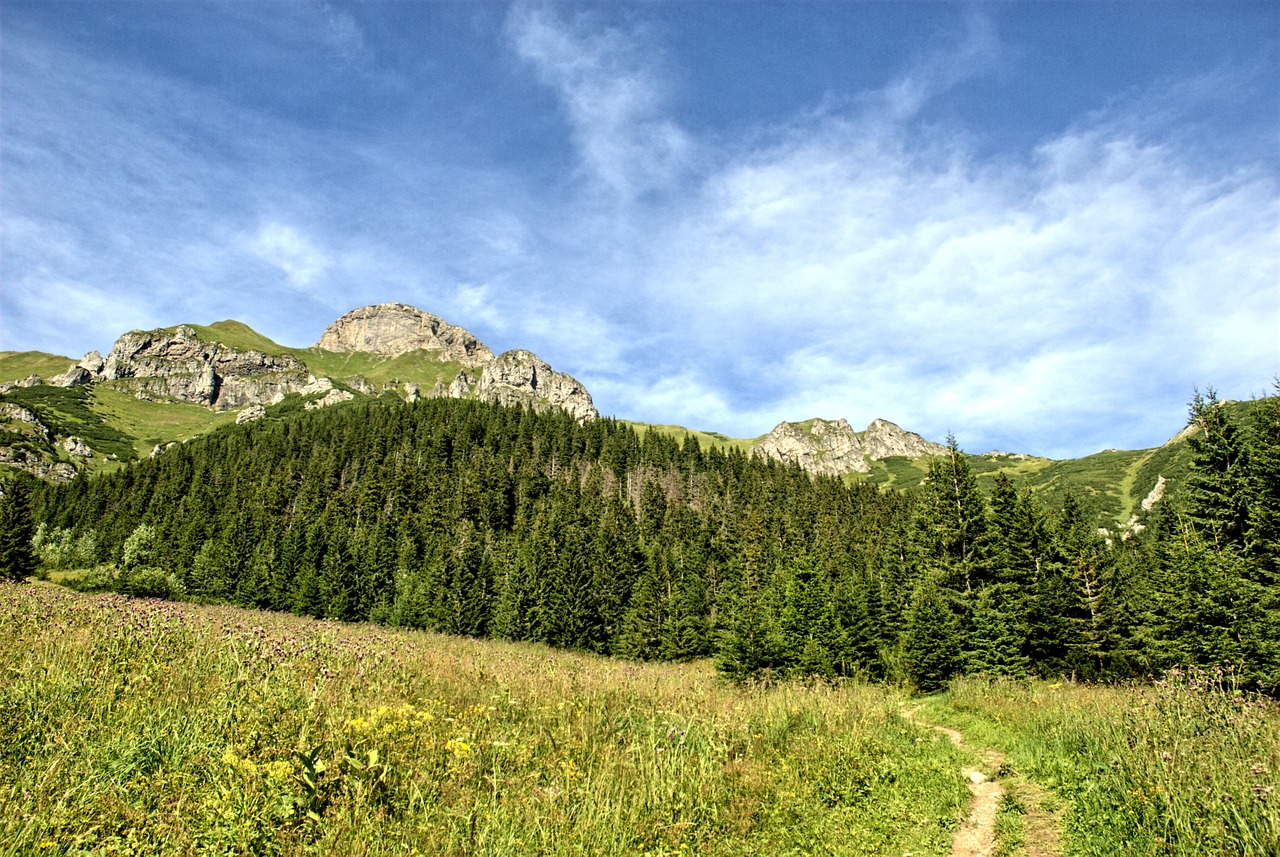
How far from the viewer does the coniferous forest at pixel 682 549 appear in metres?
25.9

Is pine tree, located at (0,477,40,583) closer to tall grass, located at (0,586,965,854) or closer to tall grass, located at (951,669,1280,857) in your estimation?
tall grass, located at (0,586,965,854)

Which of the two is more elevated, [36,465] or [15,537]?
[36,465]

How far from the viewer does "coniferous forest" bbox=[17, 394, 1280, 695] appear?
84.8ft

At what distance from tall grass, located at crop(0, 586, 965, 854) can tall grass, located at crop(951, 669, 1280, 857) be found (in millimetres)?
1659

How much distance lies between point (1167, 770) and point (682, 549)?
71506 mm

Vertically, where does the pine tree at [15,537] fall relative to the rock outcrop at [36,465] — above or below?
below

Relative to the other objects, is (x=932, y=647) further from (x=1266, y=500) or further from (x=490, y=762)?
(x=490, y=762)

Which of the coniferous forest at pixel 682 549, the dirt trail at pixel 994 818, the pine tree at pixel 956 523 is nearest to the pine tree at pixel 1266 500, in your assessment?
the coniferous forest at pixel 682 549

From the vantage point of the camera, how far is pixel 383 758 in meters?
5.93

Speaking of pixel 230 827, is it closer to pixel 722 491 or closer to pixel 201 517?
pixel 201 517

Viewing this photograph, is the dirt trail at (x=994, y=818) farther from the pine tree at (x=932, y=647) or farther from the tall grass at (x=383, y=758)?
the pine tree at (x=932, y=647)

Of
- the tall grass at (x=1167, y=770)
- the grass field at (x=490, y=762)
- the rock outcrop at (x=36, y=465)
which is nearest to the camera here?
the grass field at (x=490, y=762)

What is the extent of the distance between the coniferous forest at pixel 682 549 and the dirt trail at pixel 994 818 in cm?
1539

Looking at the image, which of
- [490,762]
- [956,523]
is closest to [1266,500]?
[956,523]
